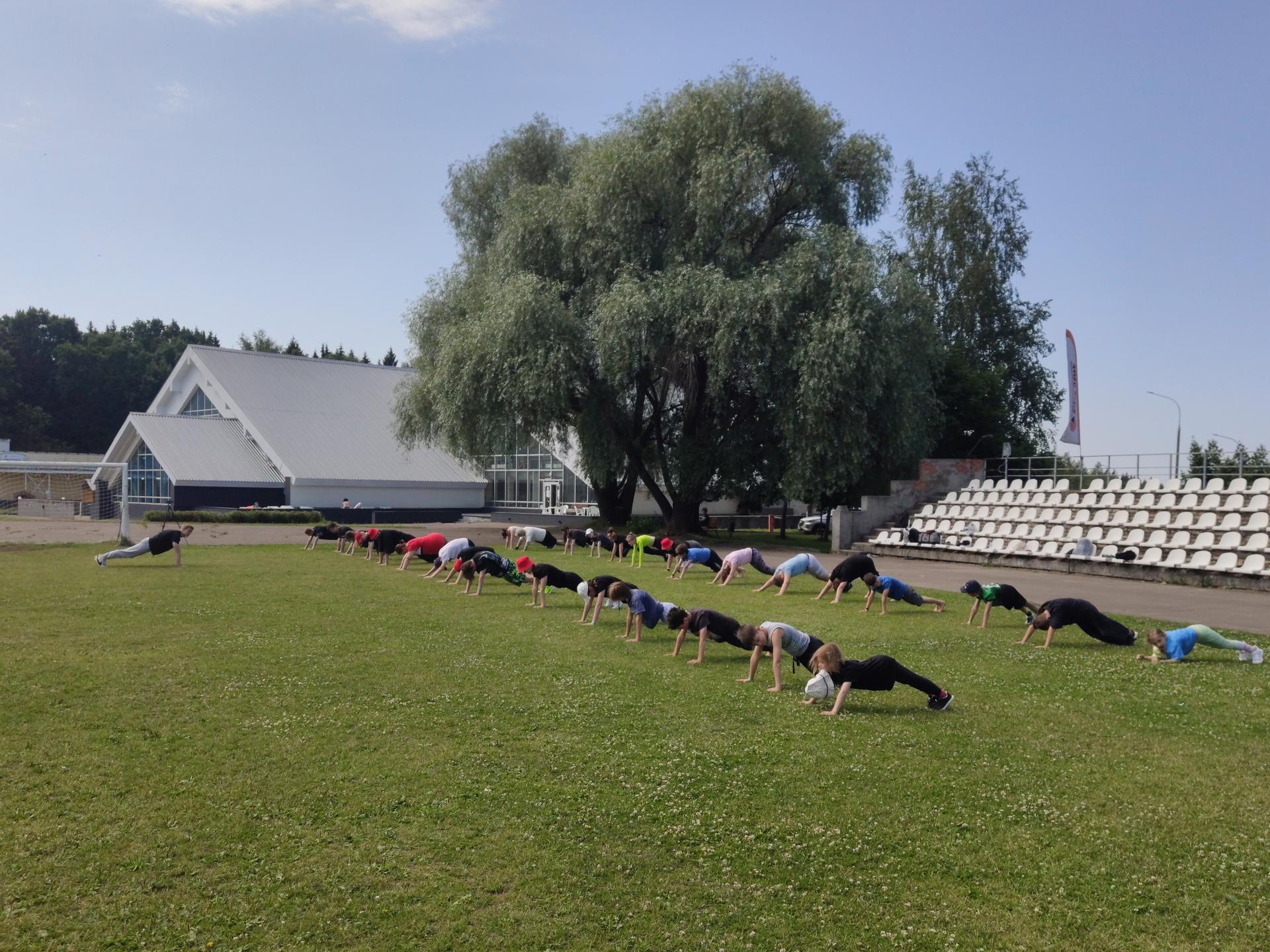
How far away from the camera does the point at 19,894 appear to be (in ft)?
17.9

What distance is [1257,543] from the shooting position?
2375cm

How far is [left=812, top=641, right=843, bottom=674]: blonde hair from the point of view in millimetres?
9984

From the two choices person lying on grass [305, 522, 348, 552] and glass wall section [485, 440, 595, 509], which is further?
glass wall section [485, 440, 595, 509]

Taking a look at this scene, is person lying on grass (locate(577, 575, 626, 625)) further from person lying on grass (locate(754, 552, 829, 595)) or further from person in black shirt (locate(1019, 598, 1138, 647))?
person in black shirt (locate(1019, 598, 1138, 647))

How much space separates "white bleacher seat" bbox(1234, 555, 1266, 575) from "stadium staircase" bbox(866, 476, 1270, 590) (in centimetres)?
2

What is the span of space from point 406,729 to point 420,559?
18683 mm

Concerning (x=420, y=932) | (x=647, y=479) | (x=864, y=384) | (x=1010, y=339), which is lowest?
(x=420, y=932)

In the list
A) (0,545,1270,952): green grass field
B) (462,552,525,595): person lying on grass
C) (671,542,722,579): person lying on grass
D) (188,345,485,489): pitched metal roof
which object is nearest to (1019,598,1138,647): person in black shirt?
(0,545,1270,952): green grass field

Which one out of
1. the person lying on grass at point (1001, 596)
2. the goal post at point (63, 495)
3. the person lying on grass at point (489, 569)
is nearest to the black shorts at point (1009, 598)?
the person lying on grass at point (1001, 596)

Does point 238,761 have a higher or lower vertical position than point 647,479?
lower

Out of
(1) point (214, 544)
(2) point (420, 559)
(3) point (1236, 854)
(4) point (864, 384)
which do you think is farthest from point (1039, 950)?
(1) point (214, 544)

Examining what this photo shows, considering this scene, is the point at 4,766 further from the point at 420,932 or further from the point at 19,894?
the point at 420,932

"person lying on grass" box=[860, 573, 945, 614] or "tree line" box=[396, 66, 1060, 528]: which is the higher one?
"tree line" box=[396, 66, 1060, 528]

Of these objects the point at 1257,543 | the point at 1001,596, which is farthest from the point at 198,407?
the point at 1257,543
